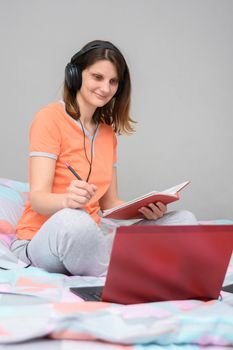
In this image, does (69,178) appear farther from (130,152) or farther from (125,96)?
(130,152)

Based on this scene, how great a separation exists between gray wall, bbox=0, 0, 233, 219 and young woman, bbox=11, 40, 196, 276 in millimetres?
856

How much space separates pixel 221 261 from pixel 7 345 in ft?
1.53

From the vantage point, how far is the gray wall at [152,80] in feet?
7.84

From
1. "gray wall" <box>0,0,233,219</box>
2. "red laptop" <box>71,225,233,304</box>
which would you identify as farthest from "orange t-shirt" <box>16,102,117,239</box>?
"gray wall" <box>0,0,233,219</box>

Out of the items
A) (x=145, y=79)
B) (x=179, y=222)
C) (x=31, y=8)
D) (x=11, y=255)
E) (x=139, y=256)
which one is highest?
(x=31, y=8)

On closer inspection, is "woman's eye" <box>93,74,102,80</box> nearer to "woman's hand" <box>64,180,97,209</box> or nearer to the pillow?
"woman's hand" <box>64,180,97,209</box>

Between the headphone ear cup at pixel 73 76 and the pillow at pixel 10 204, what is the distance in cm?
48

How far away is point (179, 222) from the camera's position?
1479 millimetres

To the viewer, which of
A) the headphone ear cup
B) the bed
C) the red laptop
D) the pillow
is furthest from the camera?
the pillow

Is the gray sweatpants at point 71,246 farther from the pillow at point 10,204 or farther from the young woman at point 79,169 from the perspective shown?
the pillow at point 10,204

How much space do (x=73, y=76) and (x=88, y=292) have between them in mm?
700

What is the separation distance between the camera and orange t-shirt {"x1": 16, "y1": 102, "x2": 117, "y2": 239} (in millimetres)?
1422

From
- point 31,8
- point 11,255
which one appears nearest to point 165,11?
point 31,8

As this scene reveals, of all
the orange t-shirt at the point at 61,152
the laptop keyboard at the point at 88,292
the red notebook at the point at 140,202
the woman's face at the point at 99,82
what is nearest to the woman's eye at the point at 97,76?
the woman's face at the point at 99,82
